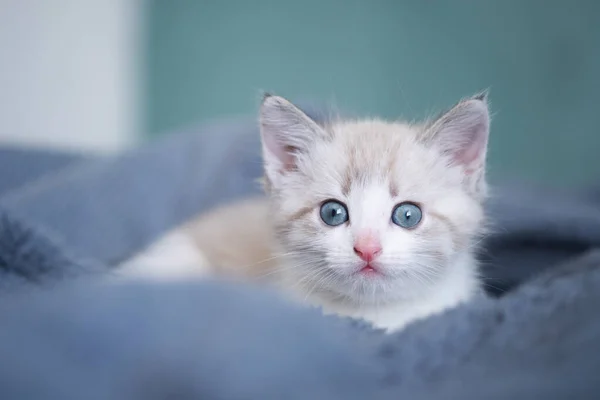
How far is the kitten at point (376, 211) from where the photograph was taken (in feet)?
3.48

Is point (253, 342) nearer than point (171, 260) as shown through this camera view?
Yes

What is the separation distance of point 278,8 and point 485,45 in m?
0.91

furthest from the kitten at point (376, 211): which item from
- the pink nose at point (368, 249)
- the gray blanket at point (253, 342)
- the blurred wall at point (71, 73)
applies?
the blurred wall at point (71, 73)

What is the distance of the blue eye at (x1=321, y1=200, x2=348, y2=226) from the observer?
1.11m

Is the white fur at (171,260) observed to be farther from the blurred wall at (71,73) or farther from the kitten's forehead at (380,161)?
the blurred wall at (71,73)

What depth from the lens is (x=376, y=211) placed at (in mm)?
1075

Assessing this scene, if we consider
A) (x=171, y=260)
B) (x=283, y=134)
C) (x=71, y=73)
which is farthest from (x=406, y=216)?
(x=71, y=73)

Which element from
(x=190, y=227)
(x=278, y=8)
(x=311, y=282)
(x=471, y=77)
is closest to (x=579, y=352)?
(x=311, y=282)

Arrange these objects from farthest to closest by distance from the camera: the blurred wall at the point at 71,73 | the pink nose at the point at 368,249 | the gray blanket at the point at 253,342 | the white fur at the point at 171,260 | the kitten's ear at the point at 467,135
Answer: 1. the blurred wall at the point at 71,73
2. the white fur at the point at 171,260
3. the kitten's ear at the point at 467,135
4. the pink nose at the point at 368,249
5. the gray blanket at the point at 253,342

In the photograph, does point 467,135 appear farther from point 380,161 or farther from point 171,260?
point 171,260

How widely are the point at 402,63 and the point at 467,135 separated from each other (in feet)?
4.66

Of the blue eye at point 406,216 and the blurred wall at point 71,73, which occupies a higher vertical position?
the blurred wall at point 71,73

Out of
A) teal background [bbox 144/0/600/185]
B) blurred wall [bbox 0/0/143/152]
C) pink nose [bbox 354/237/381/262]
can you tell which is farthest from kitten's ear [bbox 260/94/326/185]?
blurred wall [bbox 0/0/143/152]

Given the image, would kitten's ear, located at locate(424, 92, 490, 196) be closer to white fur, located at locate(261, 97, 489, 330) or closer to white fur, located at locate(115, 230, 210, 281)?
white fur, located at locate(261, 97, 489, 330)
